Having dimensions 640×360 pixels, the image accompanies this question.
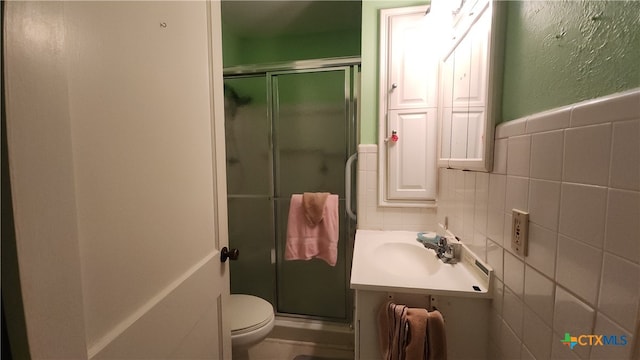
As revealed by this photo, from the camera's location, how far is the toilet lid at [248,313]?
1.32 m

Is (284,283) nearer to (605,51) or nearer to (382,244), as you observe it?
(382,244)

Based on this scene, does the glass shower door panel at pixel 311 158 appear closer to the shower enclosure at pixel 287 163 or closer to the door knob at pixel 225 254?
the shower enclosure at pixel 287 163

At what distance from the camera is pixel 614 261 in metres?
0.42

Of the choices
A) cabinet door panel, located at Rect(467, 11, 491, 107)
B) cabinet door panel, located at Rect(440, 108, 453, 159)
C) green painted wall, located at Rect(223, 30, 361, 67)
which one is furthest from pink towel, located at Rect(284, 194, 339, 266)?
green painted wall, located at Rect(223, 30, 361, 67)

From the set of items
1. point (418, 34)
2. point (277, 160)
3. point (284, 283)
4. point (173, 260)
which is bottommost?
point (284, 283)

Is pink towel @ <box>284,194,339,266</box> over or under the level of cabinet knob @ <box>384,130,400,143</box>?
under

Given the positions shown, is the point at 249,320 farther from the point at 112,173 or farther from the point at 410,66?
the point at 410,66

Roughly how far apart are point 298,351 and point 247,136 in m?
1.62

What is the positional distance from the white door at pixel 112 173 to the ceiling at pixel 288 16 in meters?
1.35

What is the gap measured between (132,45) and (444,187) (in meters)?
1.41

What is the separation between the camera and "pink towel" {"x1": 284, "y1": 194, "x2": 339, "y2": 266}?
1676 millimetres

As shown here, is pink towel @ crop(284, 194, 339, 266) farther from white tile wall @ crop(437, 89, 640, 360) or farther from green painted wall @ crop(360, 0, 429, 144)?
white tile wall @ crop(437, 89, 640, 360)

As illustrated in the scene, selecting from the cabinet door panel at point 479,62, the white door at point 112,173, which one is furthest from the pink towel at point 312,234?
the cabinet door panel at point 479,62

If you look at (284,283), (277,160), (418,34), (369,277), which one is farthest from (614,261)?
(284,283)
